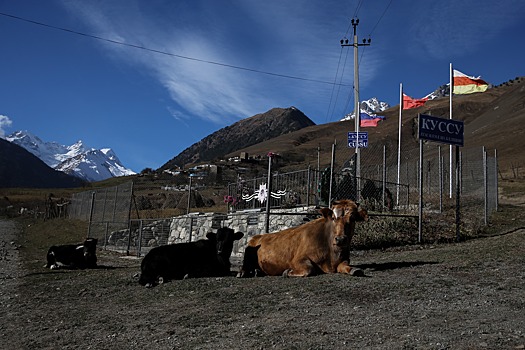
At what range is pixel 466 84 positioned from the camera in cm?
2366

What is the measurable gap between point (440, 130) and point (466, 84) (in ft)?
37.7

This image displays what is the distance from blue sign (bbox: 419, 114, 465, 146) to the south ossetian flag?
33.7 ft

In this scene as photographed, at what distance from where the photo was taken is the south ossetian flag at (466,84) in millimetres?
23484

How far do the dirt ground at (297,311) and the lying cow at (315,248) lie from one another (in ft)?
1.24

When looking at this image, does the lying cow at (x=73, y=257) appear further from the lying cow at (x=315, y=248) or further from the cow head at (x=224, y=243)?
the lying cow at (x=315, y=248)

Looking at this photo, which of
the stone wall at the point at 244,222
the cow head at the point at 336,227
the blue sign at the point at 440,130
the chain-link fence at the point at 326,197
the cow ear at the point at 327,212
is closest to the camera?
the cow head at the point at 336,227

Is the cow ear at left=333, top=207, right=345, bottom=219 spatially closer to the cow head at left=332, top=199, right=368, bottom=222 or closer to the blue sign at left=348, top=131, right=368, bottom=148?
the cow head at left=332, top=199, right=368, bottom=222

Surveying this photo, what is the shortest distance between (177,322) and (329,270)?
11.2 ft

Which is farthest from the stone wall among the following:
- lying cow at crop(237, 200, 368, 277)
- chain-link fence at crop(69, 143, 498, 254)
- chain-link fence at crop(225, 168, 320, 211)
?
lying cow at crop(237, 200, 368, 277)

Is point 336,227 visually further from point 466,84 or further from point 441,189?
point 466,84

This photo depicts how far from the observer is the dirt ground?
471 cm

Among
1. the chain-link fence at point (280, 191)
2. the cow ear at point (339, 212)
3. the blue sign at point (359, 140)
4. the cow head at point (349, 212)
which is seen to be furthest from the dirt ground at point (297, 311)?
the blue sign at point (359, 140)

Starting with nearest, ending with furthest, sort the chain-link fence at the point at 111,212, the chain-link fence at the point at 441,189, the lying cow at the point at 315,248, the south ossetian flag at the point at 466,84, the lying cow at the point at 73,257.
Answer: the lying cow at the point at 315,248
the lying cow at the point at 73,257
the chain-link fence at the point at 441,189
the chain-link fence at the point at 111,212
the south ossetian flag at the point at 466,84

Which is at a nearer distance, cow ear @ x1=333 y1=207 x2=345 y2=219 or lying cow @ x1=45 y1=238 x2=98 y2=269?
cow ear @ x1=333 y1=207 x2=345 y2=219
